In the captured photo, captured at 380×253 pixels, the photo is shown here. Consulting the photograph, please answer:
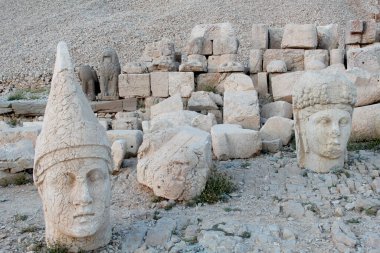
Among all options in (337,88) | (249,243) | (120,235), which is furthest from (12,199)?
(337,88)

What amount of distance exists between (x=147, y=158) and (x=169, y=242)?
1.74 metres

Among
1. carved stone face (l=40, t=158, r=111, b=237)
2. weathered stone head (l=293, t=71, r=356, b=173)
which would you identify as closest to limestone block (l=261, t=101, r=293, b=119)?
weathered stone head (l=293, t=71, r=356, b=173)

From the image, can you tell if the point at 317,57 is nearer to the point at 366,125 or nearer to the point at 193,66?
the point at 193,66

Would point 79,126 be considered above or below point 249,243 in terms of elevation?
above

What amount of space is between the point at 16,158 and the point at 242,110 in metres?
4.17

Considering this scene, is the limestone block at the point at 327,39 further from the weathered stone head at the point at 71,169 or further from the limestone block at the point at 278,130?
the weathered stone head at the point at 71,169

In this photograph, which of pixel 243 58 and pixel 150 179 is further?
pixel 243 58

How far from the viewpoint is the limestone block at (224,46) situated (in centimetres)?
1177

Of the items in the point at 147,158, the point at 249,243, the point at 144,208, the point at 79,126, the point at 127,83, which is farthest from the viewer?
the point at 127,83

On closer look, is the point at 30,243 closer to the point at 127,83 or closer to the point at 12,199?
the point at 12,199

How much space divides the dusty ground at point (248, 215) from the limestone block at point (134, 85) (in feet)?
14.2

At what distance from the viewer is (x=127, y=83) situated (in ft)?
37.7

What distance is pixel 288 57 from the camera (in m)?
11.5

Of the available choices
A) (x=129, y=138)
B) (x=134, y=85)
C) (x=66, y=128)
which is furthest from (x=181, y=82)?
(x=66, y=128)
